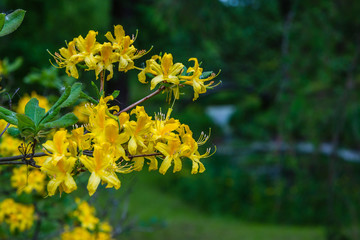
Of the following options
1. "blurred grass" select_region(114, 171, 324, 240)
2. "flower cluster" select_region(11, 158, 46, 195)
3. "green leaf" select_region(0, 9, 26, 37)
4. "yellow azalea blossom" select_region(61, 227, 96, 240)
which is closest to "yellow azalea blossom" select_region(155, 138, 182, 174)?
"green leaf" select_region(0, 9, 26, 37)

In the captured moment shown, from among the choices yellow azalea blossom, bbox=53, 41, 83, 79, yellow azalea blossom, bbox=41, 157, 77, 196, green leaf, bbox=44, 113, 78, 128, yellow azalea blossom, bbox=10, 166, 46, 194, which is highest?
yellow azalea blossom, bbox=53, 41, 83, 79

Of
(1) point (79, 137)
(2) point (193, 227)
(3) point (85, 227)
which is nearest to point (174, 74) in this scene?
(1) point (79, 137)

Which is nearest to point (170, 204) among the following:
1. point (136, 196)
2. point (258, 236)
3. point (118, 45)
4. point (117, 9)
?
point (136, 196)

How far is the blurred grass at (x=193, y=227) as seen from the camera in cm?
503

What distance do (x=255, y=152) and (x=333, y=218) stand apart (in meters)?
4.19

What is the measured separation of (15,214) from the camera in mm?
1796

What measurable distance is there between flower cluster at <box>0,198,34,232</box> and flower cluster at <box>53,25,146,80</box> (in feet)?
3.63

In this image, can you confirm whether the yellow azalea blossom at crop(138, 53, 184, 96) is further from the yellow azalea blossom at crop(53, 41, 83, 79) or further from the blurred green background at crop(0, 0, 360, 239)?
the blurred green background at crop(0, 0, 360, 239)

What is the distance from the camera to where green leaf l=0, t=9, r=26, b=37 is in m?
0.88

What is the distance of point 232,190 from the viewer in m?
6.04

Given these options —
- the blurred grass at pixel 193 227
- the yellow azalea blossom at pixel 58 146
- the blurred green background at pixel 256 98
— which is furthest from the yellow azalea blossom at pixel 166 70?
the blurred grass at pixel 193 227

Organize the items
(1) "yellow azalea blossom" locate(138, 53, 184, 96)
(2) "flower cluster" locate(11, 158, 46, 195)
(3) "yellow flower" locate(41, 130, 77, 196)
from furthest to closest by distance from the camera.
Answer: (2) "flower cluster" locate(11, 158, 46, 195) → (1) "yellow azalea blossom" locate(138, 53, 184, 96) → (3) "yellow flower" locate(41, 130, 77, 196)

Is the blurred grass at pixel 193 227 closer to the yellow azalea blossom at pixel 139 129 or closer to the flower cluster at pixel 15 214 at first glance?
the flower cluster at pixel 15 214

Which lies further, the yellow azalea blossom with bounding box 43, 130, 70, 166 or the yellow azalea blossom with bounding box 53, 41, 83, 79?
the yellow azalea blossom with bounding box 53, 41, 83, 79
